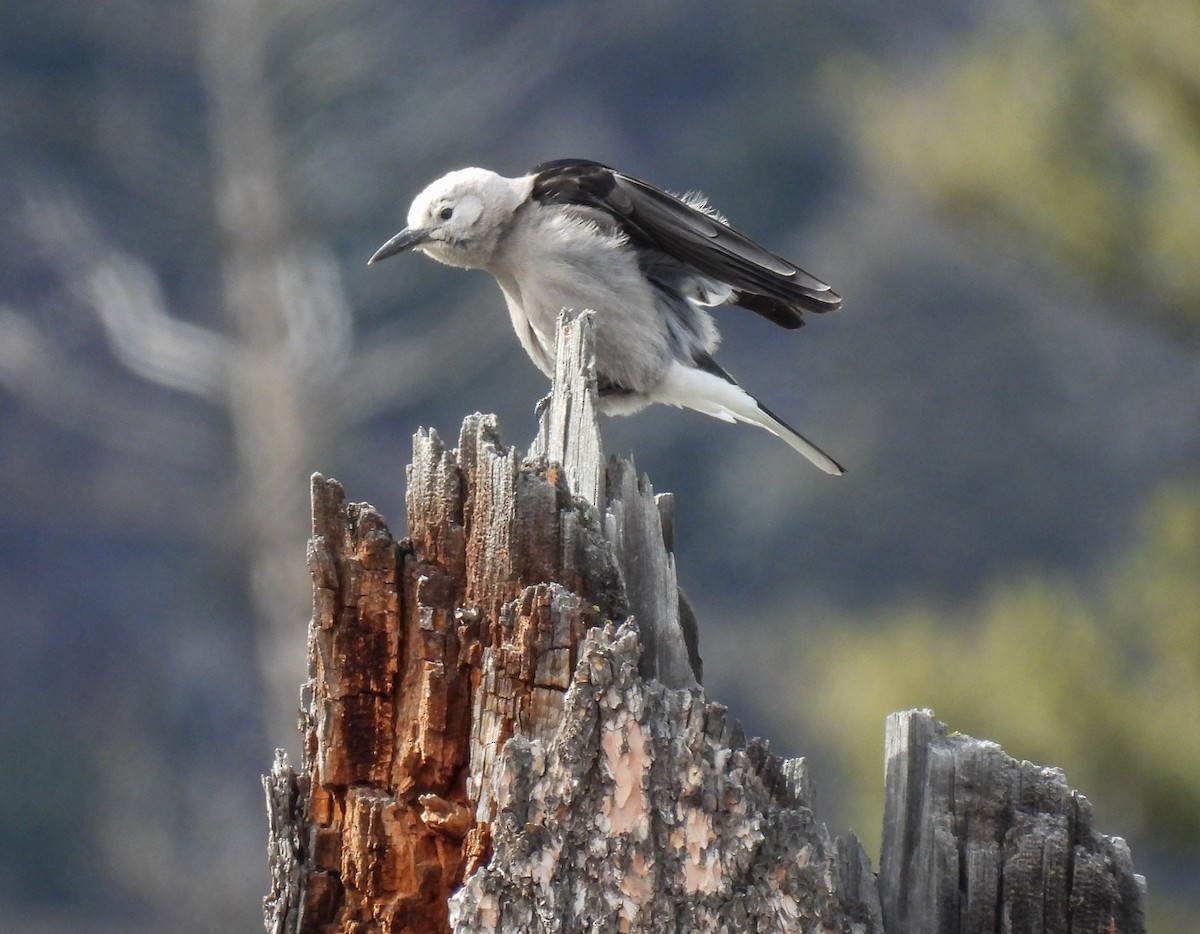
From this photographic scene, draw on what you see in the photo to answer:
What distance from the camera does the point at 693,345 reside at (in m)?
4.90

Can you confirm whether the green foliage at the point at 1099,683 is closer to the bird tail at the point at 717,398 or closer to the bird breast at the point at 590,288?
the bird tail at the point at 717,398

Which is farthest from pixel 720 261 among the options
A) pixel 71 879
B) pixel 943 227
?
pixel 71 879

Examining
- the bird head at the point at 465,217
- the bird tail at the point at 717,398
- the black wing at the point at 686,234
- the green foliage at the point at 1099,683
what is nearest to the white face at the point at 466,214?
the bird head at the point at 465,217

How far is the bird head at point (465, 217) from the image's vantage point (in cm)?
Answer: 472

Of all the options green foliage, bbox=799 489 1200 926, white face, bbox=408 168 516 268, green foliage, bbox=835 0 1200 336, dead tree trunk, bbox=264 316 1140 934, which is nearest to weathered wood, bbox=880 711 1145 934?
dead tree trunk, bbox=264 316 1140 934

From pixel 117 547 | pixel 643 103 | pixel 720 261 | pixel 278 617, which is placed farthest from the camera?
pixel 643 103

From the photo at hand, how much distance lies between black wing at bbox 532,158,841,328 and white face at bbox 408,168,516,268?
0.37 ft

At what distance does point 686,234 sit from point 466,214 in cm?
61

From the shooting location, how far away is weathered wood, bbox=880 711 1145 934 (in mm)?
2369

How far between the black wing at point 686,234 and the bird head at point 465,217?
9 cm

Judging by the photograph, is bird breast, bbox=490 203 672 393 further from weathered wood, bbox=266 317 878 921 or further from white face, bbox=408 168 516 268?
weathered wood, bbox=266 317 878 921

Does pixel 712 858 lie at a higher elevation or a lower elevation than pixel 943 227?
lower

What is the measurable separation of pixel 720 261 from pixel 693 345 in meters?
0.48

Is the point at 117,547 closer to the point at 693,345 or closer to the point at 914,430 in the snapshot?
the point at 914,430
